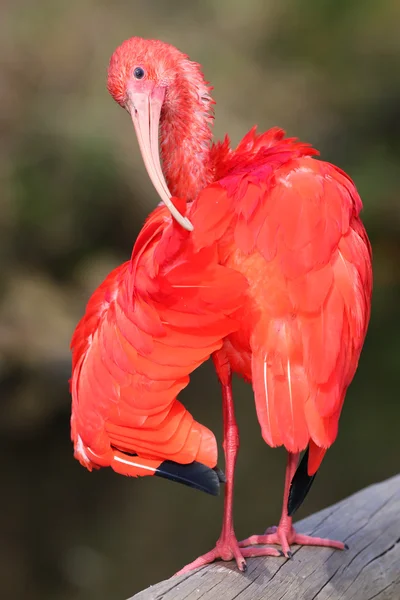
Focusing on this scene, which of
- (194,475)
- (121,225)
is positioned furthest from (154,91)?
(121,225)

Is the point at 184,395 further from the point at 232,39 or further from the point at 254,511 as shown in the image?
the point at 232,39

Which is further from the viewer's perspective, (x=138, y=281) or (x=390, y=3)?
(x=390, y=3)

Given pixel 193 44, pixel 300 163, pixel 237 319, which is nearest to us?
pixel 237 319

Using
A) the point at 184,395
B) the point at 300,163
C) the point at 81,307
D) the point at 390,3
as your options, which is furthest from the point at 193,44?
the point at 300,163

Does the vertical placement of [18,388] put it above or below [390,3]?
below

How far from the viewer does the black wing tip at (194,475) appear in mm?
1759

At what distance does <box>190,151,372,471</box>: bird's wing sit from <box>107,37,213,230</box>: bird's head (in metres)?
0.18

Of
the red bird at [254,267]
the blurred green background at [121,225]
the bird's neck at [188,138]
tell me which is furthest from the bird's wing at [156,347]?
the blurred green background at [121,225]

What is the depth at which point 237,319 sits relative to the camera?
1.67 metres

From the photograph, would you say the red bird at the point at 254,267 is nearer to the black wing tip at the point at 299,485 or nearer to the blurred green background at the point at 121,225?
the black wing tip at the point at 299,485

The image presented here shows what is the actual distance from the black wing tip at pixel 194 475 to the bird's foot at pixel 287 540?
14.9 inches

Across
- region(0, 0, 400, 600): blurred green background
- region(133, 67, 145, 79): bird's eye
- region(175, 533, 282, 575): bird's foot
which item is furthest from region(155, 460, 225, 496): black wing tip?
region(0, 0, 400, 600): blurred green background

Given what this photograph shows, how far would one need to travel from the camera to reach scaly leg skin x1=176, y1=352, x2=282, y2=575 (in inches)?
76.1

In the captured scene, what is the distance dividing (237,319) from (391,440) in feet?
12.1
